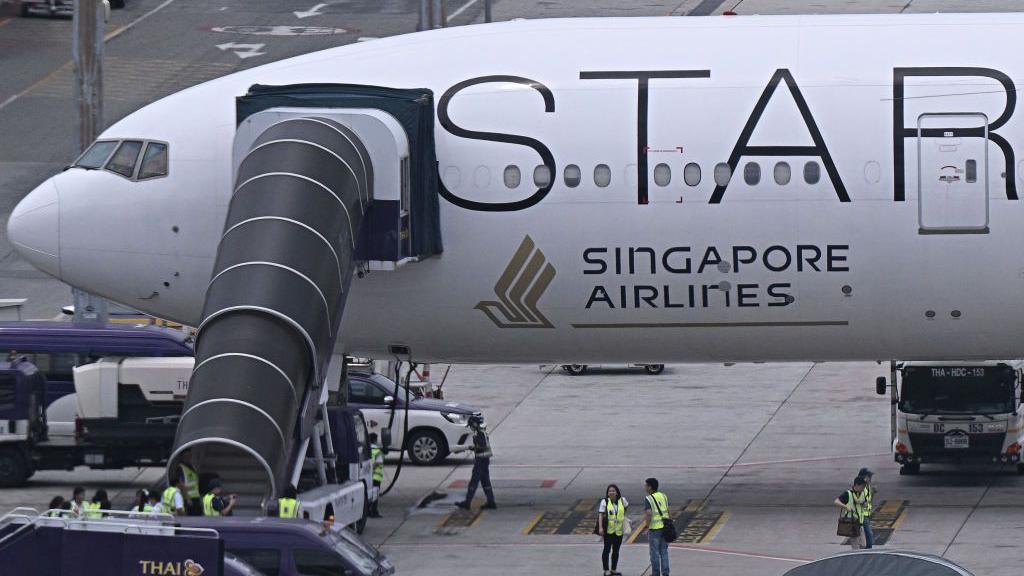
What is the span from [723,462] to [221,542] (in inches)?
709

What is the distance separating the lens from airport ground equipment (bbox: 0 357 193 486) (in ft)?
121

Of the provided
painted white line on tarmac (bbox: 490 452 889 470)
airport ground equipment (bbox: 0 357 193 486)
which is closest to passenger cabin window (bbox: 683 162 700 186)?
painted white line on tarmac (bbox: 490 452 889 470)

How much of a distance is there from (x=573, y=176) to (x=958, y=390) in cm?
968

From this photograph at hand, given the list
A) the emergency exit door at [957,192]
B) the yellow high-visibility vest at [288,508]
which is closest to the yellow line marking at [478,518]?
the yellow high-visibility vest at [288,508]

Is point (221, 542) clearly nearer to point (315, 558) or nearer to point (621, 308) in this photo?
point (315, 558)

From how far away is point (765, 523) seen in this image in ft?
107

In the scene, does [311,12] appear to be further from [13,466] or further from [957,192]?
[957,192]

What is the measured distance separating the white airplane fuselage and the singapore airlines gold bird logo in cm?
4

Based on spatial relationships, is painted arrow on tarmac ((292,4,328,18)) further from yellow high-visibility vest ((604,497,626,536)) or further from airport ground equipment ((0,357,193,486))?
yellow high-visibility vest ((604,497,626,536))

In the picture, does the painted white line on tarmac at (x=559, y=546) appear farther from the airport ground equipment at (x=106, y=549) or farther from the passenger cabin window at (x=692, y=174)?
the airport ground equipment at (x=106, y=549)

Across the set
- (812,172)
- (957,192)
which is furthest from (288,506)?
(957,192)

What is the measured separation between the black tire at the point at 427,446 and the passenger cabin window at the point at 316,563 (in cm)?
1478

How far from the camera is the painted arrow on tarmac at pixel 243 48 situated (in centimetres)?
7269

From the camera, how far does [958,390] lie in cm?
3638
